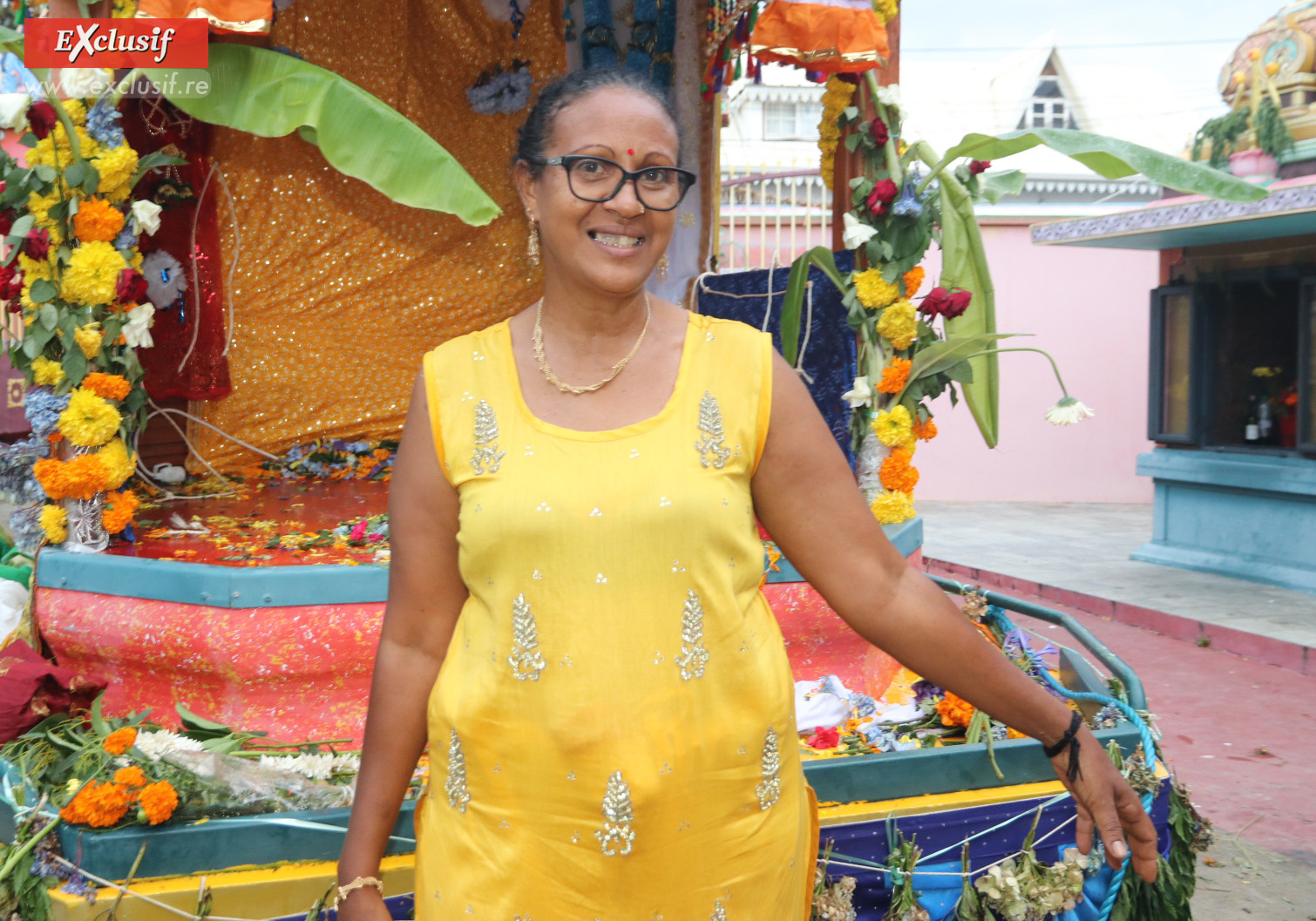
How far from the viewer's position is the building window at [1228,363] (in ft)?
30.6

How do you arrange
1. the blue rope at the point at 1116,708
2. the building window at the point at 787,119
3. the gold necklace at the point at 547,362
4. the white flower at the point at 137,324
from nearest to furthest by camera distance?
1. the gold necklace at the point at 547,362
2. the blue rope at the point at 1116,708
3. the white flower at the point at 137,324
4. the building window at the point at 787,119

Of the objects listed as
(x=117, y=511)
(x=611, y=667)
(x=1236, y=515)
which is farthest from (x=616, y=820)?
(x=1236, y=515)

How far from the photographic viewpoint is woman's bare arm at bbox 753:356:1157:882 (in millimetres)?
1628

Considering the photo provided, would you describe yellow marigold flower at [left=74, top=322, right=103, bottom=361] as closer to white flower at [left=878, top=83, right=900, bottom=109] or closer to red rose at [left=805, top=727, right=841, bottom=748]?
red rose at [left=805, top=727, right=841, bottom=748]

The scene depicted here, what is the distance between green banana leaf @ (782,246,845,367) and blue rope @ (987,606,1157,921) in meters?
1.41

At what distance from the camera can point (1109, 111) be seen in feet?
72.2

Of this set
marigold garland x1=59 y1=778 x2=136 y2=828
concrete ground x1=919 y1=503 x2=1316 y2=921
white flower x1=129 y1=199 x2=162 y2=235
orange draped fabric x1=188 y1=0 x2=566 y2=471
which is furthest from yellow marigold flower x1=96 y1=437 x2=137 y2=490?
concrete ground x1=919 y1=503 x2=1316 y2=921

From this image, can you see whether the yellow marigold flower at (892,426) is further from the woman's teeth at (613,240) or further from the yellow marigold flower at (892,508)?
the woman's teeth at (613,240)

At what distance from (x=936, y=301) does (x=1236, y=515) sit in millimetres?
6517

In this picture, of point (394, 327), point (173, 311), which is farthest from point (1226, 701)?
point (173, 311)

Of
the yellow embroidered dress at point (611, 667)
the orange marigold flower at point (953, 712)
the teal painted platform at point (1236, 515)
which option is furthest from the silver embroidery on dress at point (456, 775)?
the teal painted platform at point (1236, 515)

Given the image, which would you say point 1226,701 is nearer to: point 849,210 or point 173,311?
point 849,210

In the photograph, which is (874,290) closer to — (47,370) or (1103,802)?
(1103,802)

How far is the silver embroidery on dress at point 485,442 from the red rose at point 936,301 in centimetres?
271
